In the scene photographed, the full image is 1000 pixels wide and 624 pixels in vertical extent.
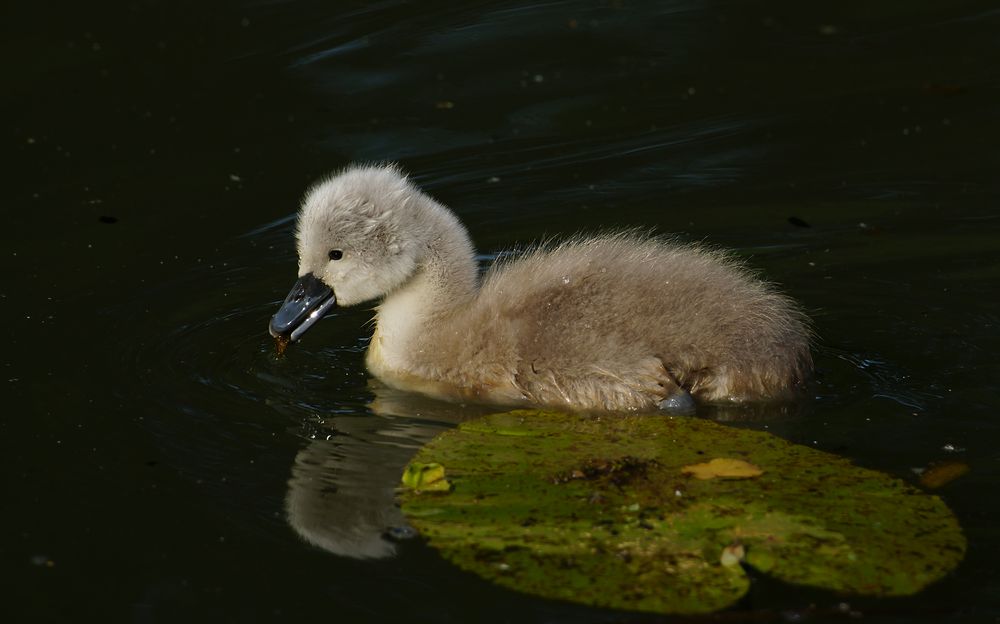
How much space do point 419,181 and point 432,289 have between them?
2145mm

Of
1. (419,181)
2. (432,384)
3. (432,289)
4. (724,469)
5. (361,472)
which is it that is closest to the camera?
(724,469)

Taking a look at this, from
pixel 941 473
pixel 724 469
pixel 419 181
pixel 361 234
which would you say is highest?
pixel 361 234

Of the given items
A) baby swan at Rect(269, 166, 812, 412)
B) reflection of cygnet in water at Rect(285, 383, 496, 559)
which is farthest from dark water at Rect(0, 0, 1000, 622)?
baby swan at Rect(269, 166, 812, 412)

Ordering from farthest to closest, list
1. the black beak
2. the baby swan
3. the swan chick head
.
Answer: the black beak → the swan chick head → the baby swan

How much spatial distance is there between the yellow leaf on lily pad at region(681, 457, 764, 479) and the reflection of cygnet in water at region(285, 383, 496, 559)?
95 cm

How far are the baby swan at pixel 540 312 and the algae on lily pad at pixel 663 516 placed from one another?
10.8 inches

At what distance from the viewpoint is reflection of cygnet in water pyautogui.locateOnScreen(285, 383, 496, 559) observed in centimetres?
471

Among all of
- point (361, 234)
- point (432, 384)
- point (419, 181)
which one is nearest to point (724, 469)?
point (432, 384)

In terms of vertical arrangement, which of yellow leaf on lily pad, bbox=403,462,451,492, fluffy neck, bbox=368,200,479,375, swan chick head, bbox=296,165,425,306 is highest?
swan chick head, bbox=296,165,425,306

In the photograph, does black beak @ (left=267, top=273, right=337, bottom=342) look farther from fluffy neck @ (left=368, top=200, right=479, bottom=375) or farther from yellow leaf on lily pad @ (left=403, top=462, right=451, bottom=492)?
yellow leaf on lily pad @ (left=403, top=462, right=451, bottom=492)

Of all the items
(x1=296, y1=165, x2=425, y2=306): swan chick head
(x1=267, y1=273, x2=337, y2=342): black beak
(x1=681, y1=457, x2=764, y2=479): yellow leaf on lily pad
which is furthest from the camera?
(x1=267, y1=273, x2=337, y2=342): black beak

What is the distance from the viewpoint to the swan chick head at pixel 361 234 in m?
5.95

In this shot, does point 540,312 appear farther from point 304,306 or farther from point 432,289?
point 304,306

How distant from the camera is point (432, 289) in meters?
6.07
